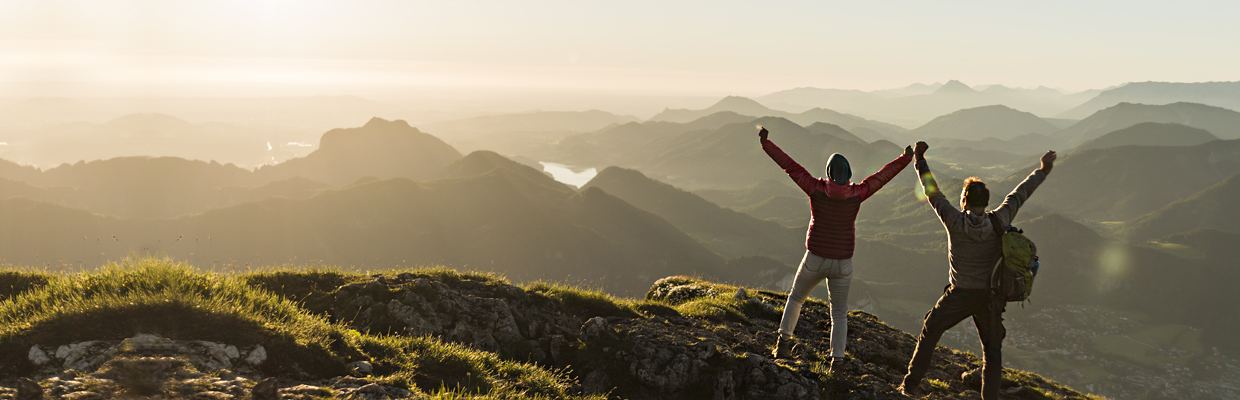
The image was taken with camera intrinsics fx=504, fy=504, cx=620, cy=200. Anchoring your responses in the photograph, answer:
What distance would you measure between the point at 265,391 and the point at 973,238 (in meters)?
8.51

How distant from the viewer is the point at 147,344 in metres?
4.95

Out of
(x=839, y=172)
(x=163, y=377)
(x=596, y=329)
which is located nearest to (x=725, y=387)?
(x=596, y=329)

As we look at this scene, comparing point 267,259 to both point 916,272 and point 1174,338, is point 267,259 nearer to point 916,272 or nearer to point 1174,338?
point 916,272

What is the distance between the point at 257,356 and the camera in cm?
528

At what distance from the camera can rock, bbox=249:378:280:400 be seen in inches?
179

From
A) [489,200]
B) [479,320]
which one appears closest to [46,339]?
[479,320]

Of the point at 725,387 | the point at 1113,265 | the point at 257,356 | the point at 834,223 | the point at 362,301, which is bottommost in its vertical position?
the point at 1113,265

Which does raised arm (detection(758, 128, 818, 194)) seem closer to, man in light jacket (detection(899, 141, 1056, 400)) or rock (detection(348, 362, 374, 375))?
man in light jacket (detection(899, 141, 1056, 400))

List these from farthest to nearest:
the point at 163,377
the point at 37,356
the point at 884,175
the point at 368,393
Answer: the point at 884,175
the point at 368,393
the point at 37,356
the point at 163,377

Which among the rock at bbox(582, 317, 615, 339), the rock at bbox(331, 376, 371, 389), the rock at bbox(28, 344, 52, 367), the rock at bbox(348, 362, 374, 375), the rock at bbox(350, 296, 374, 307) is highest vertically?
the rock at bbox(28, 344, 52, 367)

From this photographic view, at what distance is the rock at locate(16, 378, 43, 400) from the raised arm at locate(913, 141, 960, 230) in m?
9.52

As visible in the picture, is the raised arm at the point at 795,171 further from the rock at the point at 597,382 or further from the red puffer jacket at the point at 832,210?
the rock at the point at 597,382

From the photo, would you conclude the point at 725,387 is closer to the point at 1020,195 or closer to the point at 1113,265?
the point at 1020,195

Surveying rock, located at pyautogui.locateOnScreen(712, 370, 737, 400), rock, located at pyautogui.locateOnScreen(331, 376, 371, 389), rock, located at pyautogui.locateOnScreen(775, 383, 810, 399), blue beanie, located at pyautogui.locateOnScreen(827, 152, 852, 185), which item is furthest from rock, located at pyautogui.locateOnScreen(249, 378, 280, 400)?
blue beanie, located at pyautogui.locateOnScreen(827, 152, 852, 185)
